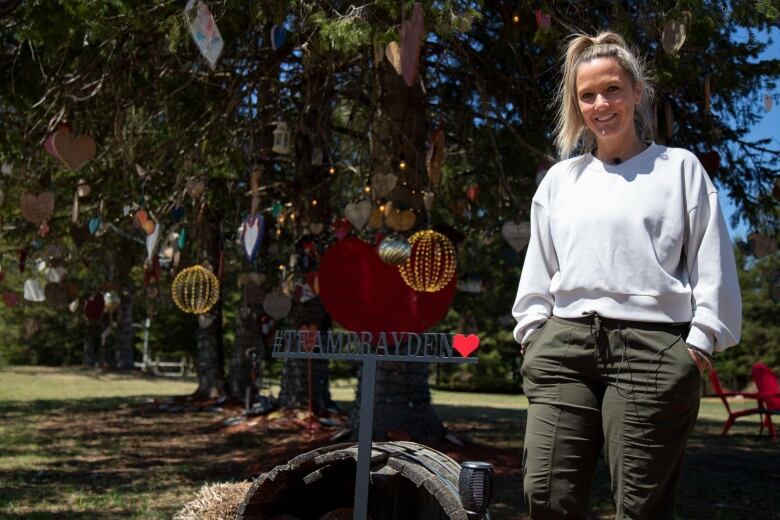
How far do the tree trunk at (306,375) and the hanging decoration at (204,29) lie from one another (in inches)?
263

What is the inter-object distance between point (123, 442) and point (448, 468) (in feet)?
25.2

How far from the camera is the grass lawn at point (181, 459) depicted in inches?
244

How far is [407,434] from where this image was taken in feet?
26.8

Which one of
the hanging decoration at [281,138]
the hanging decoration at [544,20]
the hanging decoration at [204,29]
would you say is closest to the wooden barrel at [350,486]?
the hanging decoration at [204,29]

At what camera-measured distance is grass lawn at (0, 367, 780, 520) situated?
6188 millimetres

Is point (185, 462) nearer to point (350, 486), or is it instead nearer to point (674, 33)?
point (350, 486)

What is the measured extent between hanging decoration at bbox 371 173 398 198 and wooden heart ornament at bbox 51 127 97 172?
235 cm

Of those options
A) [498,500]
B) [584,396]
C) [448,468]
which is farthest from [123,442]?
[584,396]

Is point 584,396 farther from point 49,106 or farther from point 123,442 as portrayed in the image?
point 123,442

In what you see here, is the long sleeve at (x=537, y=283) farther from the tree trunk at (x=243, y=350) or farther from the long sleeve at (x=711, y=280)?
the tree trunk at (x=243, y=350)

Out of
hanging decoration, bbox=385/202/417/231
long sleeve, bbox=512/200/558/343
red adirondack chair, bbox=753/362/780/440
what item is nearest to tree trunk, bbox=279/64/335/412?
hanging decoration, bbox=385/202/417/231

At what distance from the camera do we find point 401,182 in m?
8.02

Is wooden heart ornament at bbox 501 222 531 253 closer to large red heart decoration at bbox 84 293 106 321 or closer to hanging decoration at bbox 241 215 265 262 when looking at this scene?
hanging decoration at bbox 241 215 265 262

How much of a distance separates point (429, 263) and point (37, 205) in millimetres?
3444
